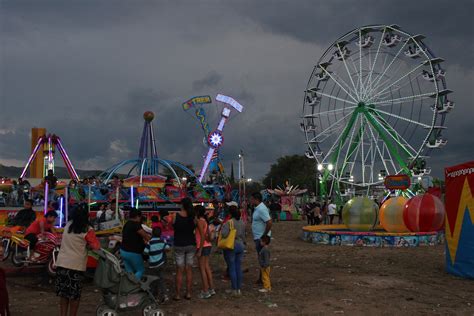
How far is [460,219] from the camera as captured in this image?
9.21 meters

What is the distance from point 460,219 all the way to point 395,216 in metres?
6.57

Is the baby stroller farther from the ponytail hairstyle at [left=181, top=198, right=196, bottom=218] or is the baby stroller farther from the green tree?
the green tree

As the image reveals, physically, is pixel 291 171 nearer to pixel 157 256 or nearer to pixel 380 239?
pixel 380 239

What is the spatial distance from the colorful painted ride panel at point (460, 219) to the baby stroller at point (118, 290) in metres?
6.20

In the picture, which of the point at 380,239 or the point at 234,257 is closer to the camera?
the point at 234,257

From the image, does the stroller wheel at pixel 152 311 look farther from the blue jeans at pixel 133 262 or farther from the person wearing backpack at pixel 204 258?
the person wearing backpack at pixel 204 258

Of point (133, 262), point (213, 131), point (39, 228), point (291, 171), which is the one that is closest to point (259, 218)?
point (133, 262)

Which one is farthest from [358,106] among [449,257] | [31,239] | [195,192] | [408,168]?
[31,239]

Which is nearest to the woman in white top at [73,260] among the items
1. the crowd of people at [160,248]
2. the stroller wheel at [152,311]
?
the crowd of people at [160,248]

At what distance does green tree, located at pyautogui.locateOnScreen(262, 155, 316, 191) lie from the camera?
71956 mm

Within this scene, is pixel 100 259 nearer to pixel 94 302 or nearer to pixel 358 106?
pixel 94 302

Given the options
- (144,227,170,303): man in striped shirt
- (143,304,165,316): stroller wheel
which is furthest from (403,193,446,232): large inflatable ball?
(143,304,165,316): stroller wheel

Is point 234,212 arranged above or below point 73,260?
above

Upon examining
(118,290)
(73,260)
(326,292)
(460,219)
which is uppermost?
(460,219)
